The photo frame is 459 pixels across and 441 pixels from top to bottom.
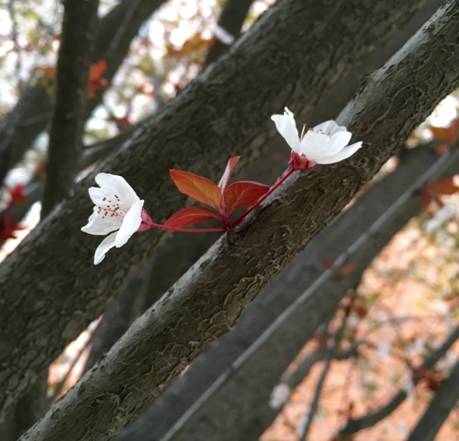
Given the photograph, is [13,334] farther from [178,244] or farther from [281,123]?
[178,244]

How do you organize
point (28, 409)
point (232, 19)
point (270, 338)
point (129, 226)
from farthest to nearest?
1. point (232, 19)
2. point (270, 338)
3. point (28, 409)
4. point (129, 226)

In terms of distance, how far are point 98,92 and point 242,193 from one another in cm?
160

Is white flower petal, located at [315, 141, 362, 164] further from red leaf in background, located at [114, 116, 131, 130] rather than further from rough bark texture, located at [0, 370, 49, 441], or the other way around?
red leaf in background, located at [114, 116, 131, 130]

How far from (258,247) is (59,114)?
0.81 meters

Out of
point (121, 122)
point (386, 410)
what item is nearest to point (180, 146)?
Answer: point (121, 122)

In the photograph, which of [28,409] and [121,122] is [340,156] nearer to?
[28,409]

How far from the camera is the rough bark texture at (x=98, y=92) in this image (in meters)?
1.98

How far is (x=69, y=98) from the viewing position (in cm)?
126

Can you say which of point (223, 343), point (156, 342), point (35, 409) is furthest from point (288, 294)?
point (156, 342)

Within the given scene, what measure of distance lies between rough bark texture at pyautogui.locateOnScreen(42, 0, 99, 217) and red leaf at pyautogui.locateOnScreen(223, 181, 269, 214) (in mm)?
738

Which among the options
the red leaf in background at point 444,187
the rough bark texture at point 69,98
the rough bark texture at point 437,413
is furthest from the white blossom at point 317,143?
the rough bark texture at point 437,413

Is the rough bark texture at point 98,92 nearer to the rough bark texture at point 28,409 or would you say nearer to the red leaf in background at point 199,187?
the rough bark texture at point 28,409

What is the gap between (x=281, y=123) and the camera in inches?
21.7

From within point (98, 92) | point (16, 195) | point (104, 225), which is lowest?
point (104, 225)
